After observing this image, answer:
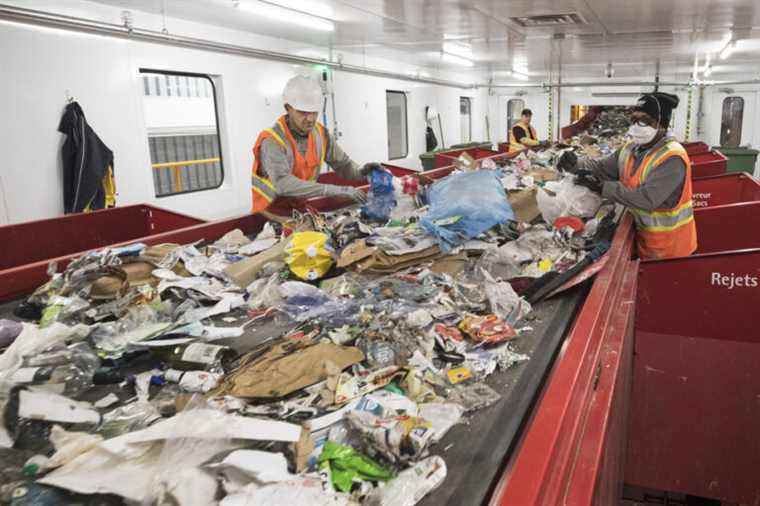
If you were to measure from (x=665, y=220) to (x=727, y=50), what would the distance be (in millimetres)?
8216

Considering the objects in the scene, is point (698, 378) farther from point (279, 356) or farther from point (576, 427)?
point (279, 356)

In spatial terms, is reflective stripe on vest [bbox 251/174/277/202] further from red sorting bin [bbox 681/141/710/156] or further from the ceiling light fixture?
the ceiling light fixture

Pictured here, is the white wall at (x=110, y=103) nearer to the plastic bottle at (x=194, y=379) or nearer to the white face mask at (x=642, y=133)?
the plastic bottle at (x=194, y=379)

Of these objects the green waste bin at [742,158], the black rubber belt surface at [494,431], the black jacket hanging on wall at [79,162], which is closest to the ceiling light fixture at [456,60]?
the green waste bin at [742,158]

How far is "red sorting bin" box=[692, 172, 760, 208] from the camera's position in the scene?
441 cm

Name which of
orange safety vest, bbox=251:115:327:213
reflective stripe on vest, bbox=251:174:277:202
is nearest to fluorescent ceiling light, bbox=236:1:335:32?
orange safety vest, bbox=251:115:327:213

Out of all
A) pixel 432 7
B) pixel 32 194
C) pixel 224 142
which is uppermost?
pixel 432 7

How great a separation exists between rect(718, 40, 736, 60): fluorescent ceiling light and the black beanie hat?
6.82 m

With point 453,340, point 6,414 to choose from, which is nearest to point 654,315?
point 453,340

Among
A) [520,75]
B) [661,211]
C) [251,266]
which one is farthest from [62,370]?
[520,75]

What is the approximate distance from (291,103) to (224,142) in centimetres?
360

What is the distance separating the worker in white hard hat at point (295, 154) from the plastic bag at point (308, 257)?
861 millimetres

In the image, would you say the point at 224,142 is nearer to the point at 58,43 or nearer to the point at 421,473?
the point at 58,43

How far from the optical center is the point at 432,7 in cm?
544
